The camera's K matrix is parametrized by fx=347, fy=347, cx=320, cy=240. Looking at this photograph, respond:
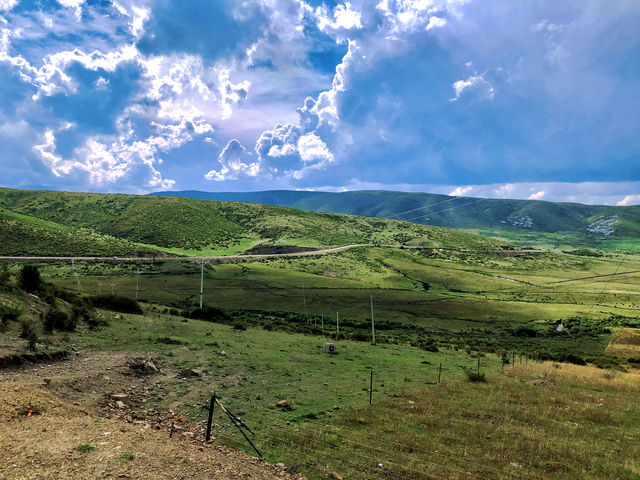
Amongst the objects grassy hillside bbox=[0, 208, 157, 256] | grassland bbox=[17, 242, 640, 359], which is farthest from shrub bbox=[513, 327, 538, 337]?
grassy hillside bbox=[0, 208, 157, 256]

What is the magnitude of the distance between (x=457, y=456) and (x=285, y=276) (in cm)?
9657

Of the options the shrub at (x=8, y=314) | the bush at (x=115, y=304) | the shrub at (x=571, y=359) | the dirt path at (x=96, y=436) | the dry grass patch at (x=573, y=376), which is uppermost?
the shrub at (x=8, y=314)

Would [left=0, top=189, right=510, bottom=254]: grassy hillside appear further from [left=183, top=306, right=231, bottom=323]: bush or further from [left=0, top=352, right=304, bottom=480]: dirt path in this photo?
Result: [left=0, top=352, right=304, bottom=480]: dirt path

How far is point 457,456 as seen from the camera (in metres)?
13.9

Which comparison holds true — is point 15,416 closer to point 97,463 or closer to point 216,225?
point 97,463

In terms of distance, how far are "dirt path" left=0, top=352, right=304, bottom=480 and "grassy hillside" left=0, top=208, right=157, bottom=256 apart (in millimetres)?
118280

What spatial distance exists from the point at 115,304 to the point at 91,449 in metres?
32.5

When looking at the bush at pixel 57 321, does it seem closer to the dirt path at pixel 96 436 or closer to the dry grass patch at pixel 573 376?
the dirt path at pixel 96 436

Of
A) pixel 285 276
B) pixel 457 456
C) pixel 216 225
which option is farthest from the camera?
pixel 216 225

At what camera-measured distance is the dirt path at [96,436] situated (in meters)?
9.04

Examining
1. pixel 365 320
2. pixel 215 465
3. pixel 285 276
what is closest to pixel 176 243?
pixel 285 276

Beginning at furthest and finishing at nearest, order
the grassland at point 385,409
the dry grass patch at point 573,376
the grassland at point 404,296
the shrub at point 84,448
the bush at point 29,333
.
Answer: the grassland at point 404,296 → the dry grass patch at point 573,376 → the bush at point 29,333 → the grassland at point 385,409 → the shrub at point 84,448

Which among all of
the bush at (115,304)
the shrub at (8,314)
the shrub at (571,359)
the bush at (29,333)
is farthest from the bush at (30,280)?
the shrub at (571,359)

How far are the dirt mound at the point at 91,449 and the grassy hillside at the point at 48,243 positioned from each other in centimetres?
12175
